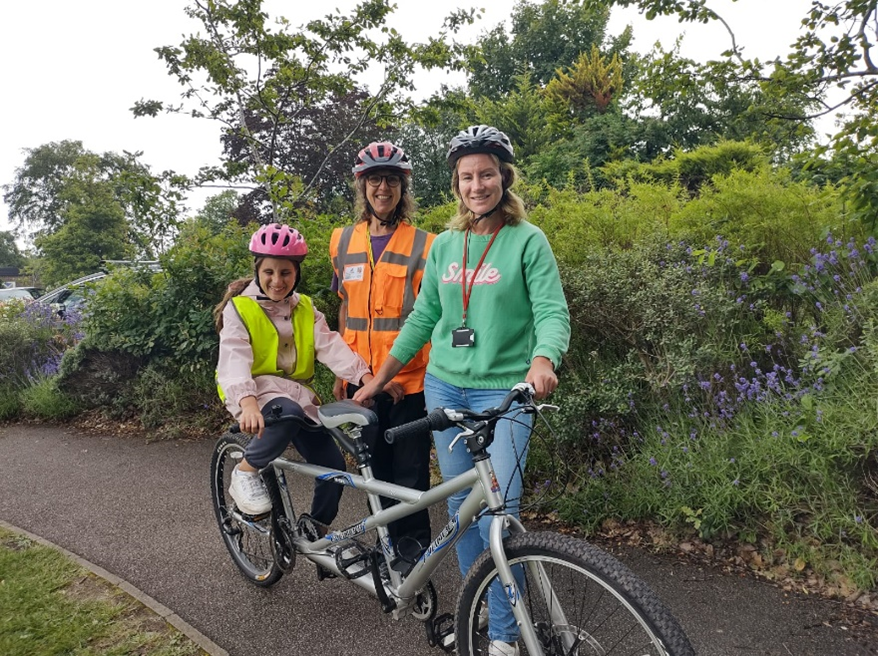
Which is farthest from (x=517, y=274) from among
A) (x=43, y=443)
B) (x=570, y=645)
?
(x=43, y=443)

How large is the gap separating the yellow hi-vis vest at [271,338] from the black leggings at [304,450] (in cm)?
21

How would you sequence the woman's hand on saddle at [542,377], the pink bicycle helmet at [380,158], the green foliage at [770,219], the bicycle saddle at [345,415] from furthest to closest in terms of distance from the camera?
the green foliage at [770,219], the pink bicycle helmet at [380,158], the bicycle saddle at [345,415], the woman's hand on saddle at [542,377]

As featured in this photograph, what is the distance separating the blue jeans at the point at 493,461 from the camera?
2258 millimetres

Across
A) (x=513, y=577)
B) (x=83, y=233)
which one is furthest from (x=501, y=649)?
(x=83, y=233)

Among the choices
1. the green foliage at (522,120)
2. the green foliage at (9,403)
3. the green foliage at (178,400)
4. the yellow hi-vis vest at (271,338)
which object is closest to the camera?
the yellow hi-vis vest at (271,338)

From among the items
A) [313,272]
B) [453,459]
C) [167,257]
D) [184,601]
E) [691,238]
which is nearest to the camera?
[453,459]

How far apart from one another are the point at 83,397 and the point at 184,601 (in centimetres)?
521

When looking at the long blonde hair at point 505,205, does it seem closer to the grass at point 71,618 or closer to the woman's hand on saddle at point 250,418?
the woman's hand on saddle at point 250,418

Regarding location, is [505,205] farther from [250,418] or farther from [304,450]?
[304,450]

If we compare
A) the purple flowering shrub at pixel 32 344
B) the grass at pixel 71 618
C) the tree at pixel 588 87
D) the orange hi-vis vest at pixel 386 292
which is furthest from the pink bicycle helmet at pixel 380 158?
the tree at pixel 588 87

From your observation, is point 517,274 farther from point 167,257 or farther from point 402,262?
point 167,257

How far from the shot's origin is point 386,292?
3117mm

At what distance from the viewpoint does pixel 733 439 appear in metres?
3.54

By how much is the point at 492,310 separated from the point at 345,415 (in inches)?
30.9
